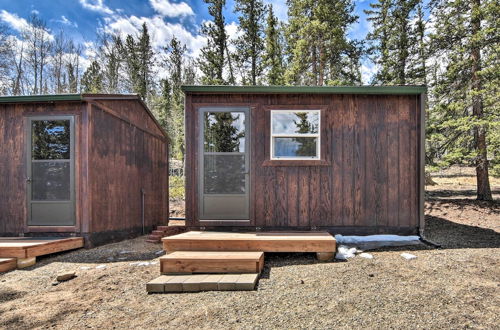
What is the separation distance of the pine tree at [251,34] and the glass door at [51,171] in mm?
13184

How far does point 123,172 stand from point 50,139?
1406mm

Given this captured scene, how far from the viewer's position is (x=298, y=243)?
4004 millimetres

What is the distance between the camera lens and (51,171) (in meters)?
5.17

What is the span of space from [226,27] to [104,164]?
13.7 meters

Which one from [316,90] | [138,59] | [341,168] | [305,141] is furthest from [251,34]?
[341,168]

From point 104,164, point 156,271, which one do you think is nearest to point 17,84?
point 104,164

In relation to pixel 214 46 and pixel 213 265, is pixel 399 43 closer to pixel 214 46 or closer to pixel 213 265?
pixel 214 46

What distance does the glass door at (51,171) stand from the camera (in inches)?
202

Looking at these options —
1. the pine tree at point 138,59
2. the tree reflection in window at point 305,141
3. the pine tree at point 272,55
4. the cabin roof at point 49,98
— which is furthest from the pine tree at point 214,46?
the tree reflection in window at point 305,141

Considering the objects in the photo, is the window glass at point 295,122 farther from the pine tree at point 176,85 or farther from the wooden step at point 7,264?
the pine tree at point 176,85

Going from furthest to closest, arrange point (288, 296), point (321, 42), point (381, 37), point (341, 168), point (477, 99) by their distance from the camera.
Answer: point (381, 37)
point (321, 42)
point (477, 99)
point (341, 168)
point (288, 296)

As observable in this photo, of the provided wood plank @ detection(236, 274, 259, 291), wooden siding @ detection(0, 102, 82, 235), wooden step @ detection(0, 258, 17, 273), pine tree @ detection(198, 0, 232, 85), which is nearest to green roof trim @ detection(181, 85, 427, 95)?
wooden siding @ detection(0, 102, 82, 235)

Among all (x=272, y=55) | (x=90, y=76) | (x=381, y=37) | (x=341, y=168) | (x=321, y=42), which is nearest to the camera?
(x=341, y=168)

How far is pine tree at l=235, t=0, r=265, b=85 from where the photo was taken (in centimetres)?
1670
